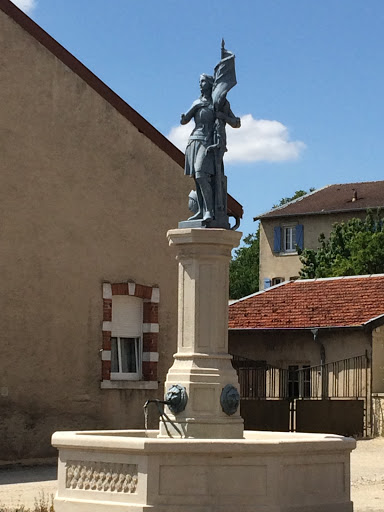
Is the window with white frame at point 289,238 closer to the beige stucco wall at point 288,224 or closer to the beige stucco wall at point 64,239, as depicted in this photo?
the beige stucco wall at point 288,224

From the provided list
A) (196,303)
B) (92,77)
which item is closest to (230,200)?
(92,77)

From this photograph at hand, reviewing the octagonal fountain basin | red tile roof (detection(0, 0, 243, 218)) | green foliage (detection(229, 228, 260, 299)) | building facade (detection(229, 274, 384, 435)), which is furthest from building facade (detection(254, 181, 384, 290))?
the octagonal fountain basin

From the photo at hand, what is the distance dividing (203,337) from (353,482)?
525 cm

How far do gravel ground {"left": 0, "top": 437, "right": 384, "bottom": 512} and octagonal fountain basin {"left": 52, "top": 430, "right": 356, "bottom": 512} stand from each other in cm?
203

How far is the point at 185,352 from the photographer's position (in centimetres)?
1353

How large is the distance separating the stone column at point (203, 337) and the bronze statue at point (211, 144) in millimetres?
294

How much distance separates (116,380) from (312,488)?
1073 centimetres

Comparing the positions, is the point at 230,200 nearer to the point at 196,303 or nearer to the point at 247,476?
the point at 196,303

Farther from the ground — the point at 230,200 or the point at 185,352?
the point at 230,200

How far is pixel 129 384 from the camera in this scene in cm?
2267

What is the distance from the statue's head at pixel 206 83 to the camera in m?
14.4

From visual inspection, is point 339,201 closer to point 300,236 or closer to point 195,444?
point 300,236

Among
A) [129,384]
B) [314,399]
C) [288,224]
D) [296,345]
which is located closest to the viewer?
[129,384]

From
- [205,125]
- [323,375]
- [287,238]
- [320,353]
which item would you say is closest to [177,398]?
[205,125]
